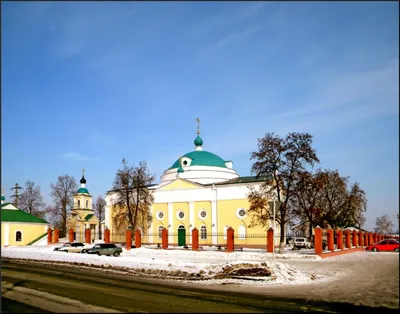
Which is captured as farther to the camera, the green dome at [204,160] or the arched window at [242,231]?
the green dome at [204,160]

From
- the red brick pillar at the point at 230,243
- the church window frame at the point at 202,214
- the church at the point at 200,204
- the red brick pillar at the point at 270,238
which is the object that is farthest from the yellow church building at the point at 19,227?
the red brick pillar at the point at 270,238

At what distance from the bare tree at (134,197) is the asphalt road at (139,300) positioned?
36206 mm

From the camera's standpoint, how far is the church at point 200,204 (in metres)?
47.9

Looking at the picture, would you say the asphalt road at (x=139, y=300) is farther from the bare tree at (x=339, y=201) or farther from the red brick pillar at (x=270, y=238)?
the bare tree at (x=339, y=201)

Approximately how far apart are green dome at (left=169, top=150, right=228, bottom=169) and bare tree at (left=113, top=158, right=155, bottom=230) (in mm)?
8346

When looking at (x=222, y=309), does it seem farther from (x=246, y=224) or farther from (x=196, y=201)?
(x=196, y=201)

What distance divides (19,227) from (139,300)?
158 ft

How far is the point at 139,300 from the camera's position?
37.6 feet

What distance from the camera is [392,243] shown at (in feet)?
116

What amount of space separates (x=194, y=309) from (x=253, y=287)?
575cm

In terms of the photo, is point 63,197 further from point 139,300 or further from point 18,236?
point 139,300

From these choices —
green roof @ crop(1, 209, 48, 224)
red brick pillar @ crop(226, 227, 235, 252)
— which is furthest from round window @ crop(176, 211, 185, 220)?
green roof @ crop(1, 209, 48, 224)

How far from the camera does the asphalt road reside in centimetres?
1012

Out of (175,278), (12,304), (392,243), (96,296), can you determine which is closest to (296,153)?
(392,243)
